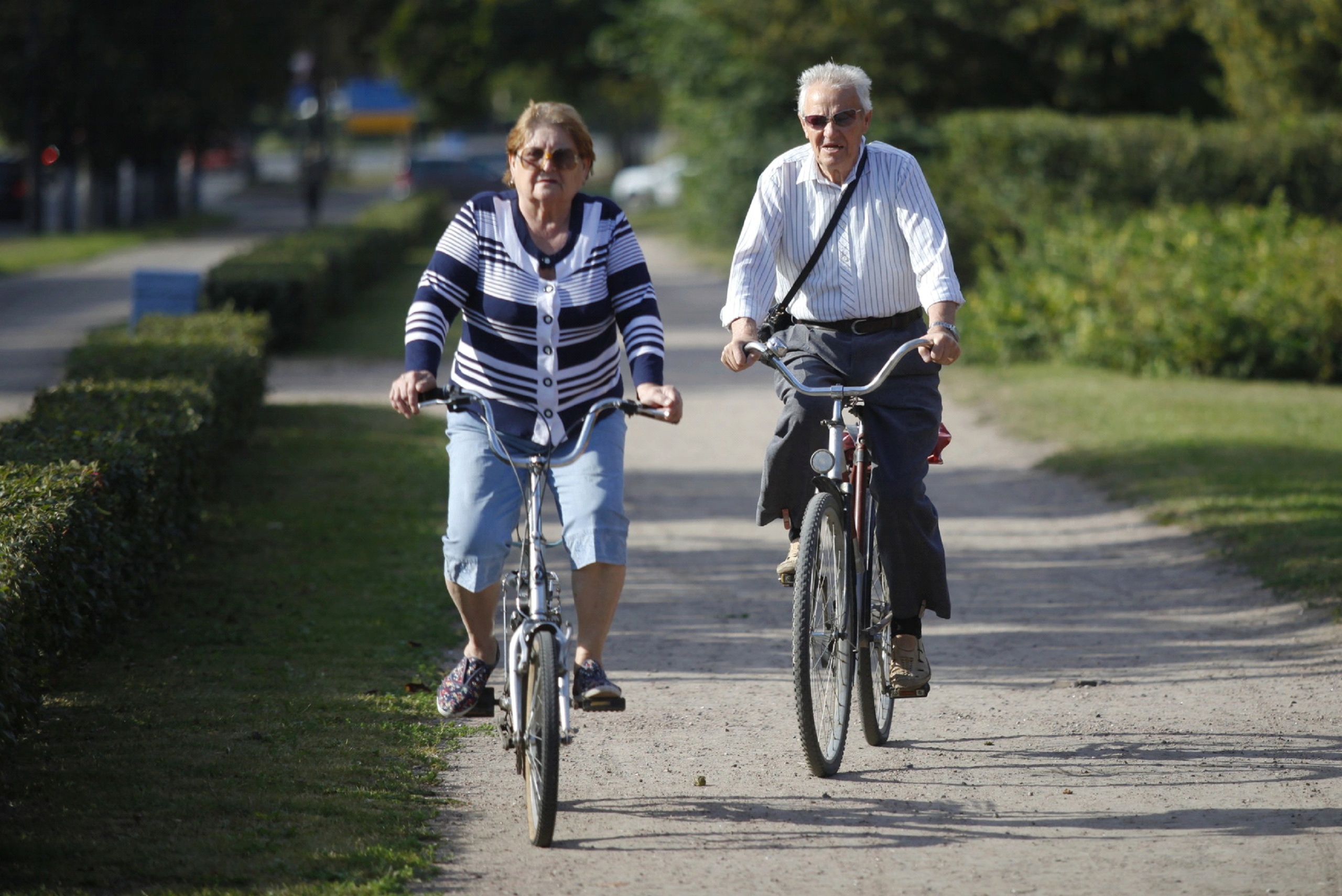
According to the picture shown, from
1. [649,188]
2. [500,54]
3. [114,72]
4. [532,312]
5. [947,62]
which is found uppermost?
[500,54]

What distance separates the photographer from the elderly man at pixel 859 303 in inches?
190

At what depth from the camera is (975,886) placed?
391 cm

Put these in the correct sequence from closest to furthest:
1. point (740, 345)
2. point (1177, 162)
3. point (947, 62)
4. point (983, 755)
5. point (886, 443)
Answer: point (740, 345), point (886, 443), point (983, 755), point (1177, 162), point (947, 62)

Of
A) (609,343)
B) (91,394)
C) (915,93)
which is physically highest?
(915,93)

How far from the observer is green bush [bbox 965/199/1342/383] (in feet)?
43.0

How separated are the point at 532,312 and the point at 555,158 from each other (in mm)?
433

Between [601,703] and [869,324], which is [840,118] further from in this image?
[601,703]

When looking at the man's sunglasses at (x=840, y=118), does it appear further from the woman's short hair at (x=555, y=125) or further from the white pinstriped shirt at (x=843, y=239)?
the woman's short hair at (x=555, y=125)

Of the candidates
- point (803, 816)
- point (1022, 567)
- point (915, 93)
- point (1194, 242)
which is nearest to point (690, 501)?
point (1022, 567)

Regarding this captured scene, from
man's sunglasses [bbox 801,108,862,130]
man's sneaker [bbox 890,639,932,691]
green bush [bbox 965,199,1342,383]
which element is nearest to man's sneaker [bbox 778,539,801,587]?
man's sneaker [bbox 890,639,932,691]

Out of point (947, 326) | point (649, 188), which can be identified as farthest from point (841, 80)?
point (649, 188)

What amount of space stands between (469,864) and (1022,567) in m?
4.39

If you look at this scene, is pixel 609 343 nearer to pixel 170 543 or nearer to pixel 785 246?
pixel 785 246

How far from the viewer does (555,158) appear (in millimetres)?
4324
